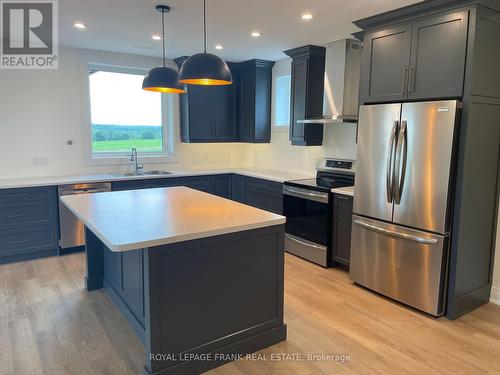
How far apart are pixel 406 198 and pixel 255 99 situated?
3012 mm

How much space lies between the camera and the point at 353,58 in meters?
4.06

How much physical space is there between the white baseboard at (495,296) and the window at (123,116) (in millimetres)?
4419

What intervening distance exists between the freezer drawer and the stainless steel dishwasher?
3059mm

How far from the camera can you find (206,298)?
90.7 inches

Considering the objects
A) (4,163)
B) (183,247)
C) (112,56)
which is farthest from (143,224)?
(112,56)

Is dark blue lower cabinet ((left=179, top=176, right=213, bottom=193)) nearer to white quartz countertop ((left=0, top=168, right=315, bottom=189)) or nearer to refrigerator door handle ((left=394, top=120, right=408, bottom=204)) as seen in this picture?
white quartz countertop ((left=0, top=168, right=315, bottom=189))

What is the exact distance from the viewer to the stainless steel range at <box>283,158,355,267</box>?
4.03 m

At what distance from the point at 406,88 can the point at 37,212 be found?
157 inches

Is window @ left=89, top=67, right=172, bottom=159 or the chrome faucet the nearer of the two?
window @ left=89, top=67, right=172, bottom=159

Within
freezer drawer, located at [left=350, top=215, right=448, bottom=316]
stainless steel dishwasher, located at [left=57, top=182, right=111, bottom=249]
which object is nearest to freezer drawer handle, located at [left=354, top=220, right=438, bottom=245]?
freezer drawer, located at [left=350, top=215, right=448, bottom=316]

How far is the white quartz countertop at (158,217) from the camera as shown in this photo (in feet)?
6.77

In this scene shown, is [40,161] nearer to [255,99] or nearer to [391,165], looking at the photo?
[255,99]

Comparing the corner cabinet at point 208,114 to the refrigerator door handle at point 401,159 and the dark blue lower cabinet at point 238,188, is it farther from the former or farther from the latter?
the refrigerator door handle at point 401,159

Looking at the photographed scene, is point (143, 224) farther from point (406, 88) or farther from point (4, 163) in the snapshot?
point (4, 163)
